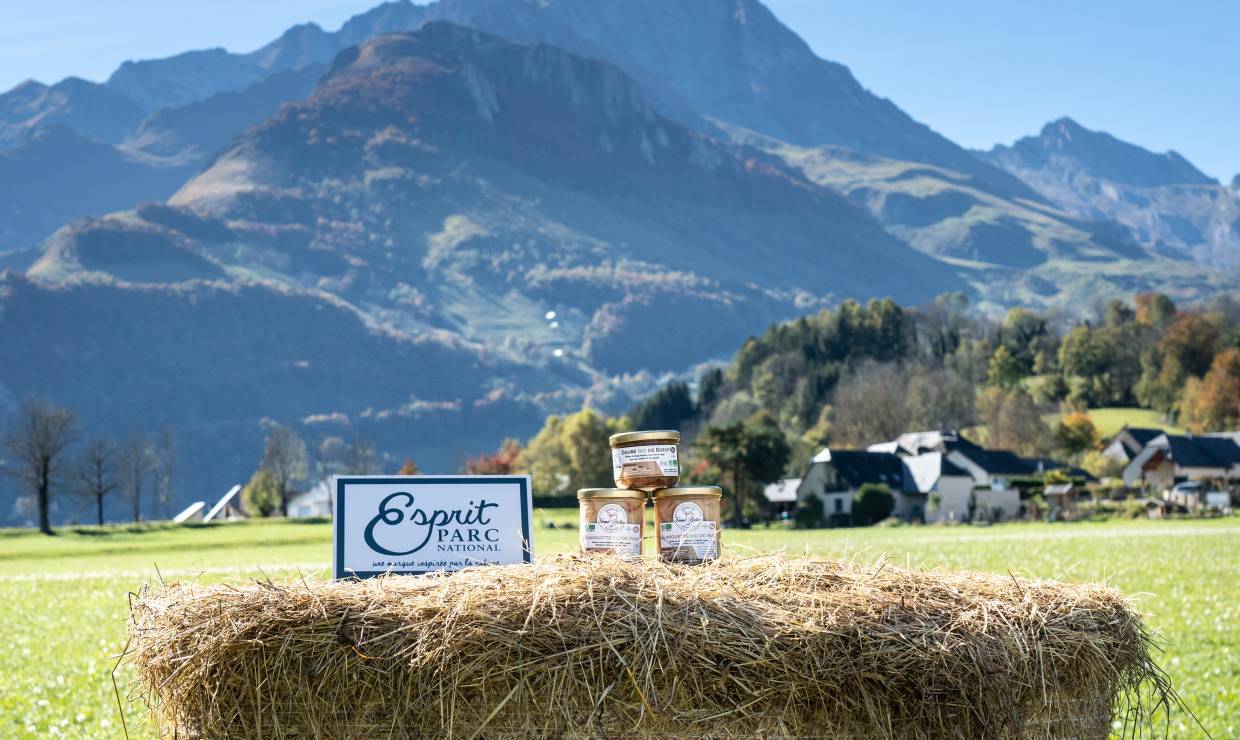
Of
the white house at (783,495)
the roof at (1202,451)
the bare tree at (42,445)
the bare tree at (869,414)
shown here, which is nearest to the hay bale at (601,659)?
the bare tree at (42,445)

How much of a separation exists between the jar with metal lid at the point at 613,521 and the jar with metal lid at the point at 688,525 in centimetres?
12

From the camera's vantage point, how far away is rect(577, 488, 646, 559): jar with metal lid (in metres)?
6.09

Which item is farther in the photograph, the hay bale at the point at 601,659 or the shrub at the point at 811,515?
the shrub at the point at 811,515

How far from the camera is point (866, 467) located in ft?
344

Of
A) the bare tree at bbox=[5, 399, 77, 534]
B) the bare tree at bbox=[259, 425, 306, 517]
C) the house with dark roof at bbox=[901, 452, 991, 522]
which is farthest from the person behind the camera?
the bare tree at bbox=[259, 425, 306, 517]

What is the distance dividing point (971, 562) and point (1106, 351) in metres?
125

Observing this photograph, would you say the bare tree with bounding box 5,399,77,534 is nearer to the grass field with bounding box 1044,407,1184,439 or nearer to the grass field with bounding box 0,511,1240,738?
the grass field with bounding box 0,511,1240,738

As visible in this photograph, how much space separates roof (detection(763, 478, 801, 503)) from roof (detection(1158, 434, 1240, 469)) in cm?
3086

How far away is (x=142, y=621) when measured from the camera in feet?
17.2

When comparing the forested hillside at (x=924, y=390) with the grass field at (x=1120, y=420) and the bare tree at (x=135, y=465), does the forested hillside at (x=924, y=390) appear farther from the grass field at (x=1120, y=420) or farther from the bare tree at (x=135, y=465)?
the bare tree at (x=135, y=465)

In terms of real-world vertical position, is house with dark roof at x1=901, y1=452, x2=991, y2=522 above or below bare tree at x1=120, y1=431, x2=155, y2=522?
below

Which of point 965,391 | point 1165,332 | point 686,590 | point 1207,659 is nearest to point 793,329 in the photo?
point 965,391

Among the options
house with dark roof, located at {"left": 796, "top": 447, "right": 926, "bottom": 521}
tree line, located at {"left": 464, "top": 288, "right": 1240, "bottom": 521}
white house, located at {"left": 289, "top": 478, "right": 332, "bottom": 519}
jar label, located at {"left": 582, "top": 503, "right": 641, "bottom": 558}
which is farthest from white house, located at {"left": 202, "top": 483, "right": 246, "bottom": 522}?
jar label, located at {"left": 582, "top": 503, "right": 641, "bottom": 558}

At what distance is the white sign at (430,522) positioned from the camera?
270 inches
